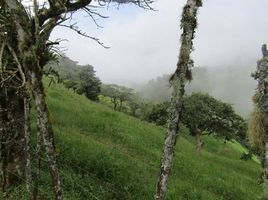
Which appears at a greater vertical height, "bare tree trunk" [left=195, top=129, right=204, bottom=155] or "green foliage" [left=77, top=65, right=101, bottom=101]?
"green foliage" [left=77, top=65, right=101, bottom=101]

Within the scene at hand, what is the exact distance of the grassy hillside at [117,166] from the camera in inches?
894

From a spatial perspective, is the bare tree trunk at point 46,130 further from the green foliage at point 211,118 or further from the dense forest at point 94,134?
the green foliage at point 211,118

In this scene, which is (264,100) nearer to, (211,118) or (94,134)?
(94,134)

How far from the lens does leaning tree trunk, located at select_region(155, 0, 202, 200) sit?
454 inches

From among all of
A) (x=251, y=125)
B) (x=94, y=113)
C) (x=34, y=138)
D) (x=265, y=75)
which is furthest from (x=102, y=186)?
(x=94, y=113)

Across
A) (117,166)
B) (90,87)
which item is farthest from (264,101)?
(90,87)

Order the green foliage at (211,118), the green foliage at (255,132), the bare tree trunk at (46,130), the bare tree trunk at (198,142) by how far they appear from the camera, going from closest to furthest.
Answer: the bare tree trunk at (46,130), the green foliage at (255,132), the bare tree trunk at (198,142), the green foliage at (211,118)

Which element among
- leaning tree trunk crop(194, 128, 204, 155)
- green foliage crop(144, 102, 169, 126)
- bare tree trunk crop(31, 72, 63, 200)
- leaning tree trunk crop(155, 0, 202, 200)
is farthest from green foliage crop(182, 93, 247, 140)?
bare tree trunk crop(31, 72, 63, 200)

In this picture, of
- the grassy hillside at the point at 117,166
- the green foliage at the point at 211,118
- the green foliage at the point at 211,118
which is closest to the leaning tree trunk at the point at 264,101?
the grassy hillside at the point at 117,166

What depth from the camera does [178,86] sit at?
39.1 ft

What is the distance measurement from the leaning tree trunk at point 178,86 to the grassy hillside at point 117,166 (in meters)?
7.86

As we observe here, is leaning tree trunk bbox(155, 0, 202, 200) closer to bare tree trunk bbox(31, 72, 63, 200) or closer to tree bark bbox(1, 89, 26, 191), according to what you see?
bare tree trunk bbox(31, 72, 63, 200)

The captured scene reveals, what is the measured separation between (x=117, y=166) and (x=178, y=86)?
1432 centimetres

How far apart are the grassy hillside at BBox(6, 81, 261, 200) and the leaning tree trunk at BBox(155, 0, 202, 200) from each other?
25.8ft
